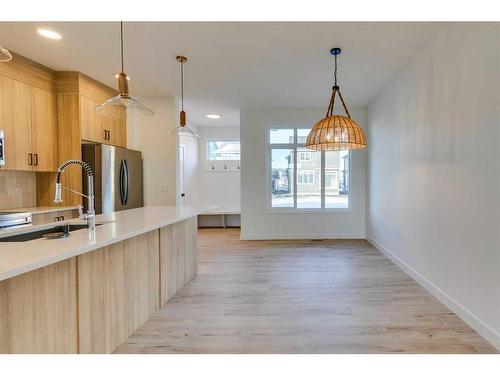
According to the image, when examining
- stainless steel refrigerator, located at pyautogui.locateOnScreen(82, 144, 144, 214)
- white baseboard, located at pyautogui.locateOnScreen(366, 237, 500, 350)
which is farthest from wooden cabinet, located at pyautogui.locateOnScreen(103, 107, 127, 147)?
white baseboard, located at pyautogui.locateOnScreen(366, 237, 500, 350)

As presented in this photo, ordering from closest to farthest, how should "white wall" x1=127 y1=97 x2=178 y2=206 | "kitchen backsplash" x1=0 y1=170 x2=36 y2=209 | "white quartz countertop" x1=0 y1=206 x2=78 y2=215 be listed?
"white quartz countertop" x1=0 y1=206 x2=78 y2=215
"kitchen backsplash" x1=0 y1=170 x2=36 y2=209
"white wall" x1=127 y1=97 x2=178 y2=206

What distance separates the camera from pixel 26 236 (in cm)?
210

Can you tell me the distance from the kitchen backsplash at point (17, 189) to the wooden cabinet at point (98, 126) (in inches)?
36.3

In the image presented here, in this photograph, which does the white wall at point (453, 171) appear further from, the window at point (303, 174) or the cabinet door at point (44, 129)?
the cabinet door at point (44, 129)

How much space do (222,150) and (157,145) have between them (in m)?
2.67

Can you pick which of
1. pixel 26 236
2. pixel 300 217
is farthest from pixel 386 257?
pixel 26 236

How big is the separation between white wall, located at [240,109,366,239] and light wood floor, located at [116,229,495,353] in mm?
1672

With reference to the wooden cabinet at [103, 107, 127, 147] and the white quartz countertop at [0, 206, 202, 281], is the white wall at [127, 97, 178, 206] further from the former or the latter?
the white quartz countertop at [0, 206, 202, 281]

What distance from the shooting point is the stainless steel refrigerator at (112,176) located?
3898 millimetres

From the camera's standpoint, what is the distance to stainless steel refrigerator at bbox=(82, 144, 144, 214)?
153 inches

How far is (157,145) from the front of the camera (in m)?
4.88

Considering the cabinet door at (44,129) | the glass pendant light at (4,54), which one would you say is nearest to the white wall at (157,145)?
the cabinet door at (44,129)

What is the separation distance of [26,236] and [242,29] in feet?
8.60

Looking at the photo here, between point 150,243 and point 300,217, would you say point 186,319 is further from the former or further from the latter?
point 300,217
